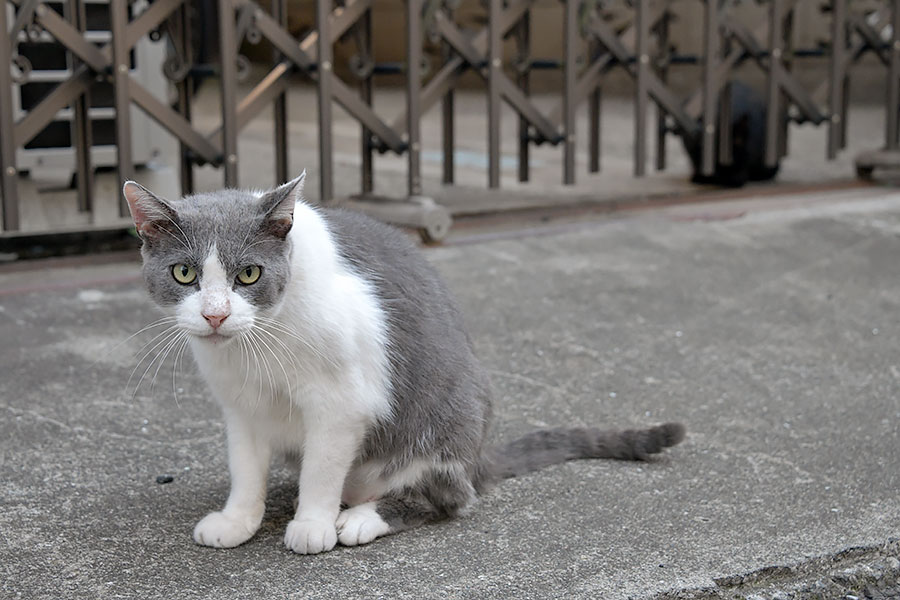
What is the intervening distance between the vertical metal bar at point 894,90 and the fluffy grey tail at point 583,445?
4207 millimetres

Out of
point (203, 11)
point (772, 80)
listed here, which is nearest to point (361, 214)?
point (203, 11)

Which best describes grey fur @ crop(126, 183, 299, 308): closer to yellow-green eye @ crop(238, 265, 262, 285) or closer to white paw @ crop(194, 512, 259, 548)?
yellow-green eye @ crop(238, 265, 262, 285)

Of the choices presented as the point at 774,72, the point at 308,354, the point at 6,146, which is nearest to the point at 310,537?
the point at 308,354

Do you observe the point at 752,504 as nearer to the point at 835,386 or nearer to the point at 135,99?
the point at 835,386

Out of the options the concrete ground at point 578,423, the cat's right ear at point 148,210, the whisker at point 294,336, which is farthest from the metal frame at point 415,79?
the whisker at point 294,336

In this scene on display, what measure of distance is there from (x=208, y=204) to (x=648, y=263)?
2.83m

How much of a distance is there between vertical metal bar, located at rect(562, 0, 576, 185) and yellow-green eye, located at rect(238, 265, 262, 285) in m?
3.37

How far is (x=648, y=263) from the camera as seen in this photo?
4723 millimetres

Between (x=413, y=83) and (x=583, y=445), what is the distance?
2557mm

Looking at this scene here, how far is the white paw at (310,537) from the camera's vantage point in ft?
7.61

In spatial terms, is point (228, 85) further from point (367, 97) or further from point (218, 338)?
point (218, 338)

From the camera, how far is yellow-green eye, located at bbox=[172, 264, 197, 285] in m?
2.15

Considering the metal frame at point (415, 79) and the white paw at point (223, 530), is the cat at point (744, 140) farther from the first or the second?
the white paw at point (223, 530)

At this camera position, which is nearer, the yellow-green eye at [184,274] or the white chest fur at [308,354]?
the yellow-green eye at [184,274]
